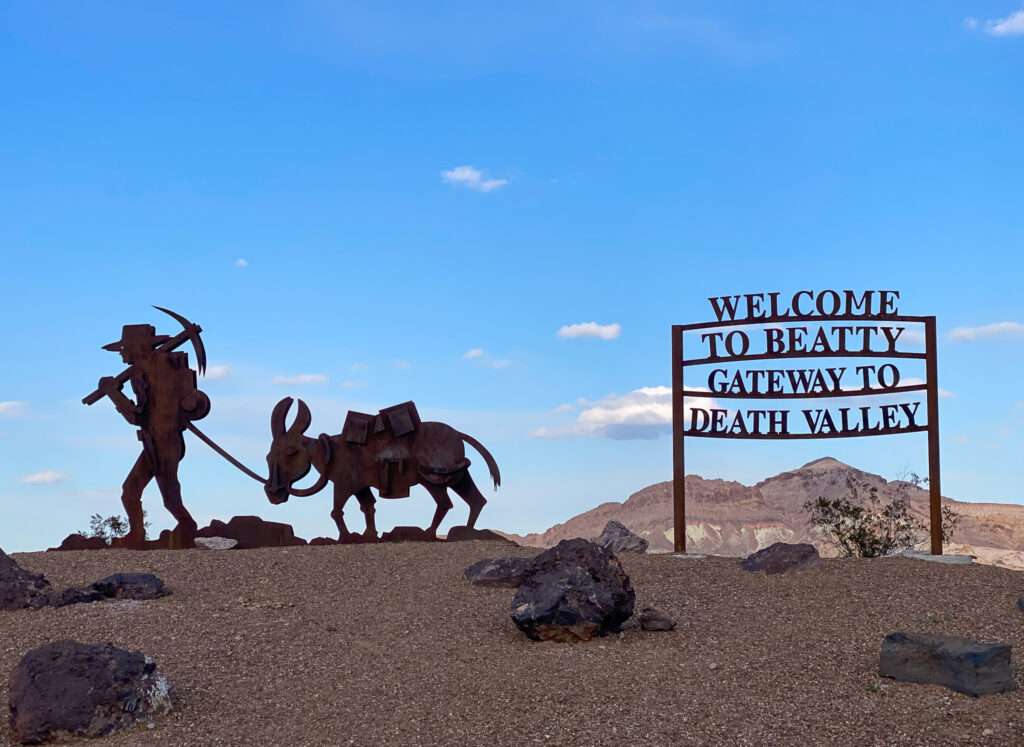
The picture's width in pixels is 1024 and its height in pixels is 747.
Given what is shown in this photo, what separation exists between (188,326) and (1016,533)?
19473mm

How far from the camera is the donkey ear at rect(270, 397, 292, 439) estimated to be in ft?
54.5

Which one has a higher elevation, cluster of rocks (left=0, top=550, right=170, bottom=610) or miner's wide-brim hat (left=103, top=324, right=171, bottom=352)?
miner's wide-brim hat (left=103, top=324, right=171, bottom=352)

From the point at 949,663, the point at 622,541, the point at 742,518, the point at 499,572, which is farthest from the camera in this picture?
the point at 742,518

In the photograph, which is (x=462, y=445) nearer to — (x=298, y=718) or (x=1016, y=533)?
(x=298, y=718)

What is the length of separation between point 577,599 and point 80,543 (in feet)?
27.9

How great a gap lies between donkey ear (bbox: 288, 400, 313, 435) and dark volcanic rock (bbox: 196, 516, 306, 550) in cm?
140

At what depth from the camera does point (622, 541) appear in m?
15.8

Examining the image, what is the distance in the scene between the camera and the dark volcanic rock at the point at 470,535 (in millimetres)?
16125

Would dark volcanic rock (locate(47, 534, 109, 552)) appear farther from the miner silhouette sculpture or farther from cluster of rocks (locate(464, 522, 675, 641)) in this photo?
cluster of rocks (locate(464, 522, 675, 641))

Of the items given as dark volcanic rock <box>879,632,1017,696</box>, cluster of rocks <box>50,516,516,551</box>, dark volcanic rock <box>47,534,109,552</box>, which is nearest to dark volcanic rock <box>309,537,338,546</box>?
cluster of rocks <box>50,516,516,551</box>

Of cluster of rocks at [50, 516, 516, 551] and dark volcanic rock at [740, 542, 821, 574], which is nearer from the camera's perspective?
dark volcanic rock at [740, 542, 821, 574]

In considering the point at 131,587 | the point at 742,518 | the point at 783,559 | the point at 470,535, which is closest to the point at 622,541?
the point at 470,535

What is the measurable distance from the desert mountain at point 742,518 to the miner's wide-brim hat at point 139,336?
10.4 meters

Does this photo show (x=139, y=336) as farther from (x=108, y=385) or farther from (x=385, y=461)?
(x=385, y=461)
